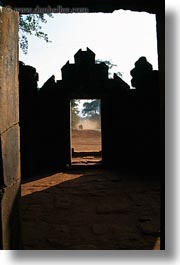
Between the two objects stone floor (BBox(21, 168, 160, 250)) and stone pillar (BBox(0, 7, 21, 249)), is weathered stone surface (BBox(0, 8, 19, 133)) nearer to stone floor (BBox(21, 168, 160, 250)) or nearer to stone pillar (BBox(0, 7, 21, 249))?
stone pillar (BBox(0, 7, 21, 249))

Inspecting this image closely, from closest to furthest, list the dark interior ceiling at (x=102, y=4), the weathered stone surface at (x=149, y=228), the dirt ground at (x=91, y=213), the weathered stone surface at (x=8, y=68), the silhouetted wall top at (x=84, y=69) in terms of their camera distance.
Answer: the weathered stone surface at (x=8, y=68) < the dark interior ceiling at (x=102, y=4) < the dirt ground at (x=91, y=213) < the weathered stone surface at (x=149, y=228) < the silhouetted wall top at (x=84, y=69)

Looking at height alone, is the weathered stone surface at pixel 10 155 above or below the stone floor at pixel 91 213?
above

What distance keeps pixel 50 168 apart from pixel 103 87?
11.0 ft

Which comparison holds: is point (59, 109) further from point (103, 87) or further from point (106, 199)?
point (106, 199)

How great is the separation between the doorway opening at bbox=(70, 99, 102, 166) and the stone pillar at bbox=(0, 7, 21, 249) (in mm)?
7315

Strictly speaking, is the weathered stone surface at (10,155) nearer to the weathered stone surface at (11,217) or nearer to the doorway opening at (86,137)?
the weathered stone surface at (11,217)

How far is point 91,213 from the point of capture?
4.91m

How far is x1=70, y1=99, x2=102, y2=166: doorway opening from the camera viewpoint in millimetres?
11328

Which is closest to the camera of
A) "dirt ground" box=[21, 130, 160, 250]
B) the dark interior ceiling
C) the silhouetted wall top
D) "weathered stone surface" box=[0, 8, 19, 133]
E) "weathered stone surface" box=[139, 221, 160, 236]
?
"weathered stone surface" box=[0, 8, 19, 133]

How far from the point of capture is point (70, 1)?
2463mm

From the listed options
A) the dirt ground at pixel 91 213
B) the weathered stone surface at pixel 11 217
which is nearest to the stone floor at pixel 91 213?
the dirt ground at pixel 91 213

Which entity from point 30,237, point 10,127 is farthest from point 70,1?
point 30,237

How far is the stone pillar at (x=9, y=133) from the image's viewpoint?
7.07ft

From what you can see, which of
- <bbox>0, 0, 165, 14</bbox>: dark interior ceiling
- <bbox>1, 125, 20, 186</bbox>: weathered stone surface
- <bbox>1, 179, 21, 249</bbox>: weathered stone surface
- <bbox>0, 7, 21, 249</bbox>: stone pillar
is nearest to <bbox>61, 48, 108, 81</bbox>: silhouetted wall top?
<bbox>0, 0, 165, 14</bbox>: dark interior ceiling
